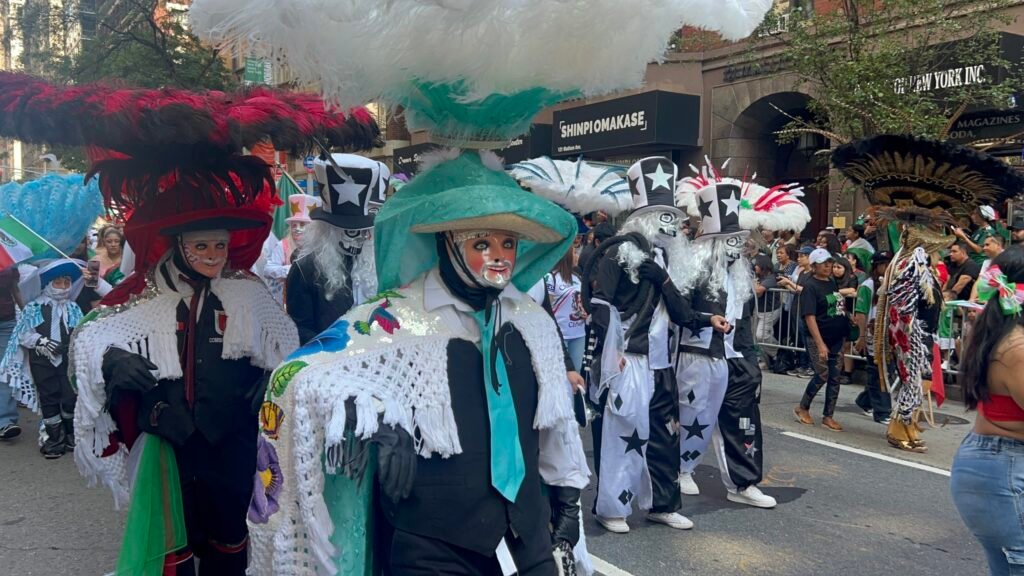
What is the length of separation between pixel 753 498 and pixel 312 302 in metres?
3.32

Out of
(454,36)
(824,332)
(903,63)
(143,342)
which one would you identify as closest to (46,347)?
(143,342)

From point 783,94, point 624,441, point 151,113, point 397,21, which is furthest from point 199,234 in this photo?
point 783,94

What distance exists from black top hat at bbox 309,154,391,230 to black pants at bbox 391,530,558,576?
9.82 ft

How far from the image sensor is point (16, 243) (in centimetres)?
653

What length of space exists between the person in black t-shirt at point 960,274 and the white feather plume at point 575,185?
5.42 metres

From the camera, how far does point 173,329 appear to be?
338cm

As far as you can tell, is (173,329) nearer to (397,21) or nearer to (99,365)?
(99,365)

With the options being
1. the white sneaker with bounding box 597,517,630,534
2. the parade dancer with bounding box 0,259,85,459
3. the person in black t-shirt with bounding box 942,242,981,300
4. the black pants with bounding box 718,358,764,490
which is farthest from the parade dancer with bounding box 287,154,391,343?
the person in black t-shirt with bounding box 942,242,981,300

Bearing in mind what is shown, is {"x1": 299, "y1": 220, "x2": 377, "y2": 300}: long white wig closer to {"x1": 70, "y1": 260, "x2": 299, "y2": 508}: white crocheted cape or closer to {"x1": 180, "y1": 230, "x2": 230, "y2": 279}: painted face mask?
{"x1": 70, "y1": 260, "x2": 299, "y2": 508}: white crocheted cape

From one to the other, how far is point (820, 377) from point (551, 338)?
6252 mm

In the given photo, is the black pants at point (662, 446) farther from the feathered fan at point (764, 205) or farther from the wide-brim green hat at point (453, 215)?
the wide-brim green hat at point (453, 215)

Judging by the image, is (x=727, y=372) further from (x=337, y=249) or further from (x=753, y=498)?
(x=337, y=249)

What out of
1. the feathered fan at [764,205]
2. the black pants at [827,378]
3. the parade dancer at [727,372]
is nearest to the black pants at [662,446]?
the parade dancer at [727,372]

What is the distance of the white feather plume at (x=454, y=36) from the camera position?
7.21 feet
